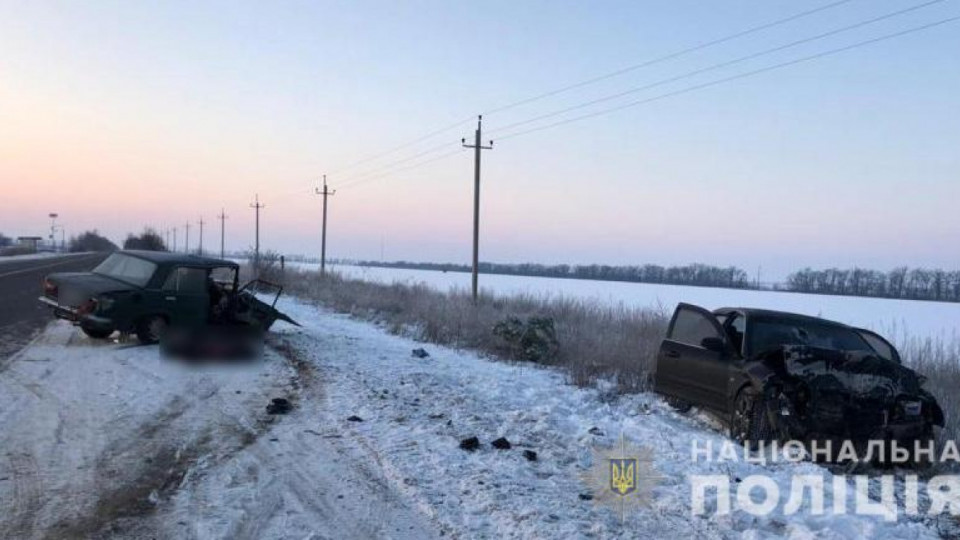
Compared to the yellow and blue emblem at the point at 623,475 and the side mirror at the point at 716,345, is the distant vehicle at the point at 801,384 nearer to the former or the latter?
the side mirror at the point at 716,345

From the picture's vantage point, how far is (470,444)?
6938mm

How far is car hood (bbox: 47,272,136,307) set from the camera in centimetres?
1228

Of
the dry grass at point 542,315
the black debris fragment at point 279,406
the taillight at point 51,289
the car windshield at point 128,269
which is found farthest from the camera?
the car windshield at point 128,269

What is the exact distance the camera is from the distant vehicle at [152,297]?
40.2 ft

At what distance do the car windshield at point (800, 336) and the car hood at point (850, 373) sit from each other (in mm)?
775

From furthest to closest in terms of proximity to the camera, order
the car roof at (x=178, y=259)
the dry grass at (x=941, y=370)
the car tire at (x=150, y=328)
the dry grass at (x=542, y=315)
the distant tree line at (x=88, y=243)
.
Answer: the distant tree line at (x=88, y=243) < the car roof at (x=178, y=259) < the car tire at (x=150, y=328) < the dry grass at (x=542, y=315) < the dry grass at (x=941, y=370)

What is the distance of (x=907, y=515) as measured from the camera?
5.58 meters

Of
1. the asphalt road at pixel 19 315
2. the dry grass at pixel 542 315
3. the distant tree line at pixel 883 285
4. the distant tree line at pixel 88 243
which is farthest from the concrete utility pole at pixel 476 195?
the distant tree line at pixel 88 243

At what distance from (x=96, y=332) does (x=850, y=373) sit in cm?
1185

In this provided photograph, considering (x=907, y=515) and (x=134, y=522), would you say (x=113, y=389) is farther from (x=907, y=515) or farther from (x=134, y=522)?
(x=907, y=515)

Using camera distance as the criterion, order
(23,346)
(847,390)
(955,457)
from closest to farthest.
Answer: (847,390), (955,457), (23,346)

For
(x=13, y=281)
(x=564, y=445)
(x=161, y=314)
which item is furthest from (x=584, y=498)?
(x=13, y=281)

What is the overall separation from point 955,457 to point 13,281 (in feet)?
101

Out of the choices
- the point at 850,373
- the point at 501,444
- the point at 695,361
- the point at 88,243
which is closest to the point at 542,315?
the point at 695,361
